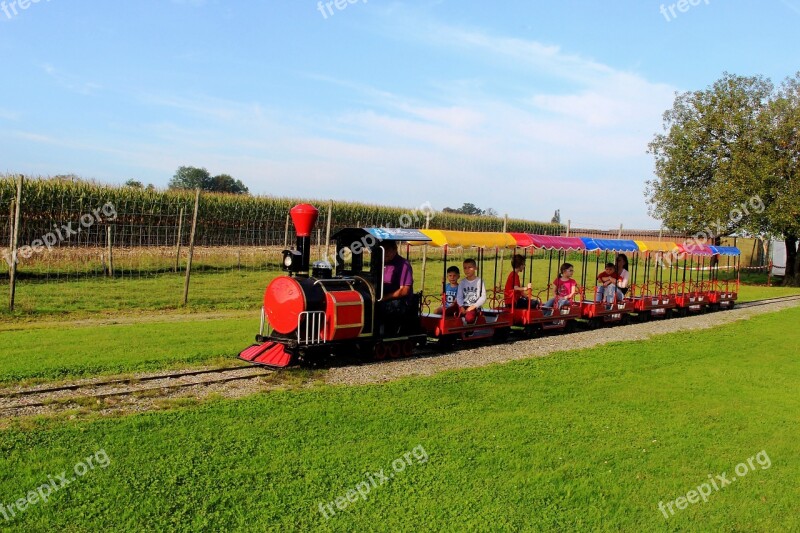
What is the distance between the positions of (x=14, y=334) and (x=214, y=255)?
12.2m

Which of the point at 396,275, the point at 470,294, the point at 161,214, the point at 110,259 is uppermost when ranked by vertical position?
the point at 161,214

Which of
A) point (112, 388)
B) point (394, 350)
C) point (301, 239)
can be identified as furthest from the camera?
point (394, 350)

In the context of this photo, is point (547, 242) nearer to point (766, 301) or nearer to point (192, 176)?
point (766, 301)

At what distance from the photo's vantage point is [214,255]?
2423 centimetres

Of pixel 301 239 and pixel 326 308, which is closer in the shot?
pixel 326 308

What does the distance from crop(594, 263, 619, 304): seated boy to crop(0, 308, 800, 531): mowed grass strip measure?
7822mm

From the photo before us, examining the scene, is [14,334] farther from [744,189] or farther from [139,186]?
[744,189]

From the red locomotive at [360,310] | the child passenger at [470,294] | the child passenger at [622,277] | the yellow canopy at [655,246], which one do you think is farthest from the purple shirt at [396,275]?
the yellow canopy at [655,246]

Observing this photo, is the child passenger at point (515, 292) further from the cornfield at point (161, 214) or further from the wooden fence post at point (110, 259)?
the wooden fence post at point (110, 259)

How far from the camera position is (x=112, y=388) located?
29.2ft

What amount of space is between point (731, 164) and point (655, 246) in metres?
15.6

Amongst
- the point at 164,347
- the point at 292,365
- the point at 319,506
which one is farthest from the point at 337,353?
the point at 319,506

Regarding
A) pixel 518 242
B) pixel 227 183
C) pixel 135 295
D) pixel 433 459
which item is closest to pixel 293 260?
pixel 433 459

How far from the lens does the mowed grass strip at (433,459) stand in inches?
212
